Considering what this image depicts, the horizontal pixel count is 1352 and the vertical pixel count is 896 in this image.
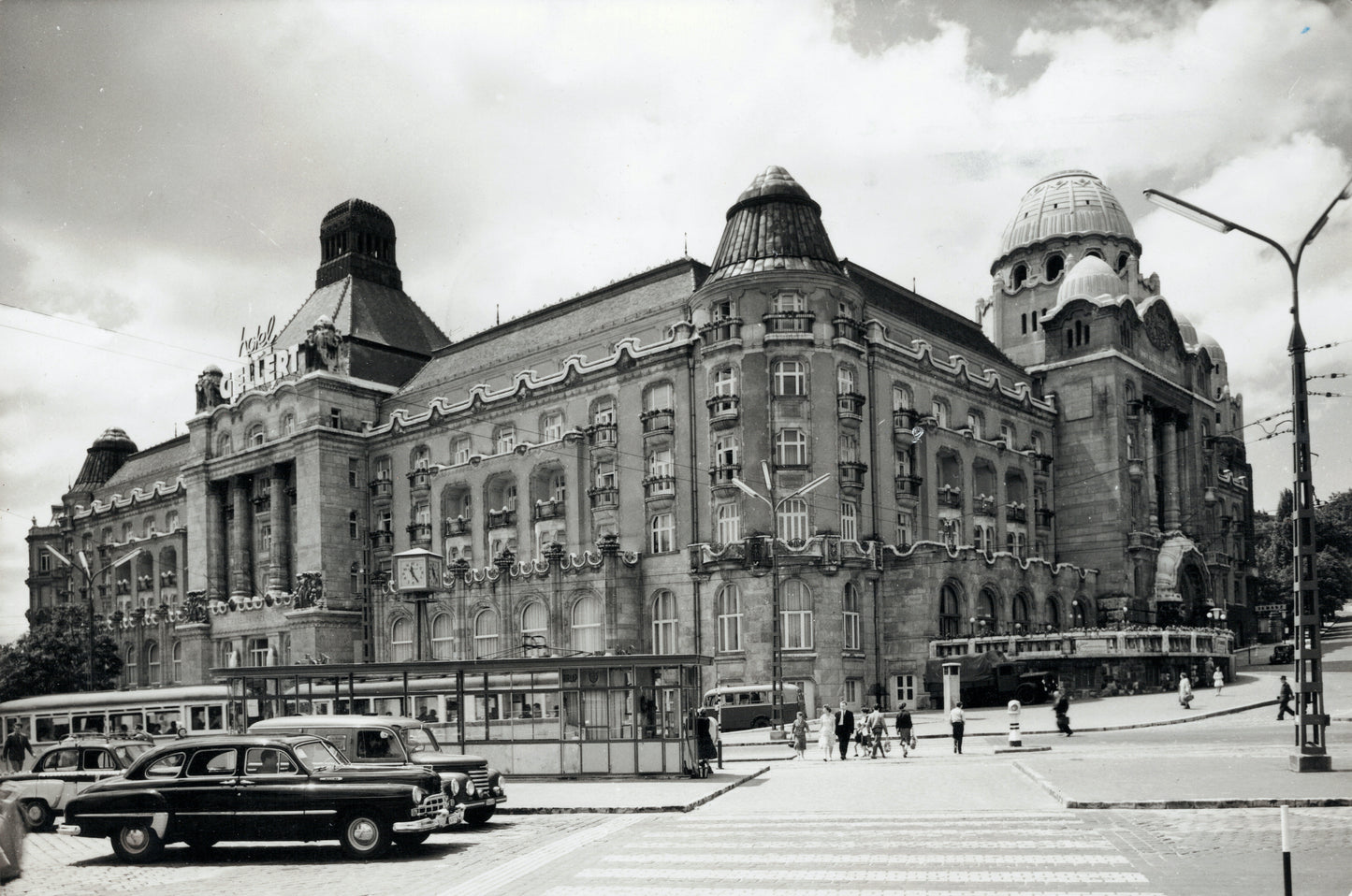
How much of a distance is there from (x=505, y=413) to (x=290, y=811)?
52112 mm

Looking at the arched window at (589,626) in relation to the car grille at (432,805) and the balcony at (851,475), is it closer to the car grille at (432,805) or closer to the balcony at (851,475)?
the balcony at (851,475)

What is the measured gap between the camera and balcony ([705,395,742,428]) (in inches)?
2292

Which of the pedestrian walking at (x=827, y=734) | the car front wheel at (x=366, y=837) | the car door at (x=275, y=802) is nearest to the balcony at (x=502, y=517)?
the pedestrian walking at (x=827, y=734)

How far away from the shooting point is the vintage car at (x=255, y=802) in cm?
1952

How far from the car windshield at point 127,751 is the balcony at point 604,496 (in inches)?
→ 1307

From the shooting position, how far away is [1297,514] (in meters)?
25.8

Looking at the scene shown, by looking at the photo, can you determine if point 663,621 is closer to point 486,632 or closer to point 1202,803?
point 486,632

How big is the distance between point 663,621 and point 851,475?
1128 centimetres

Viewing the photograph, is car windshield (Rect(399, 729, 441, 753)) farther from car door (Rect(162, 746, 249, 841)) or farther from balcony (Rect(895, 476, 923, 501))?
balcony (Rect(895, 476, 923, 501))

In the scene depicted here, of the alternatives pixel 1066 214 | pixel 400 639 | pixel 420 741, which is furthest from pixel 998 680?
pixel 1066 214

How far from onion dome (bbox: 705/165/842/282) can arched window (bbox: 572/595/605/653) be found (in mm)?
16665

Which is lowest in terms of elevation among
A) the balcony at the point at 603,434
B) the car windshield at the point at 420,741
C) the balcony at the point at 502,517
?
the car windshield at the point at 420,741

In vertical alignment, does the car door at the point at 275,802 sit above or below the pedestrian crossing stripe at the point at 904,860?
above

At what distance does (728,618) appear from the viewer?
2260 inches
